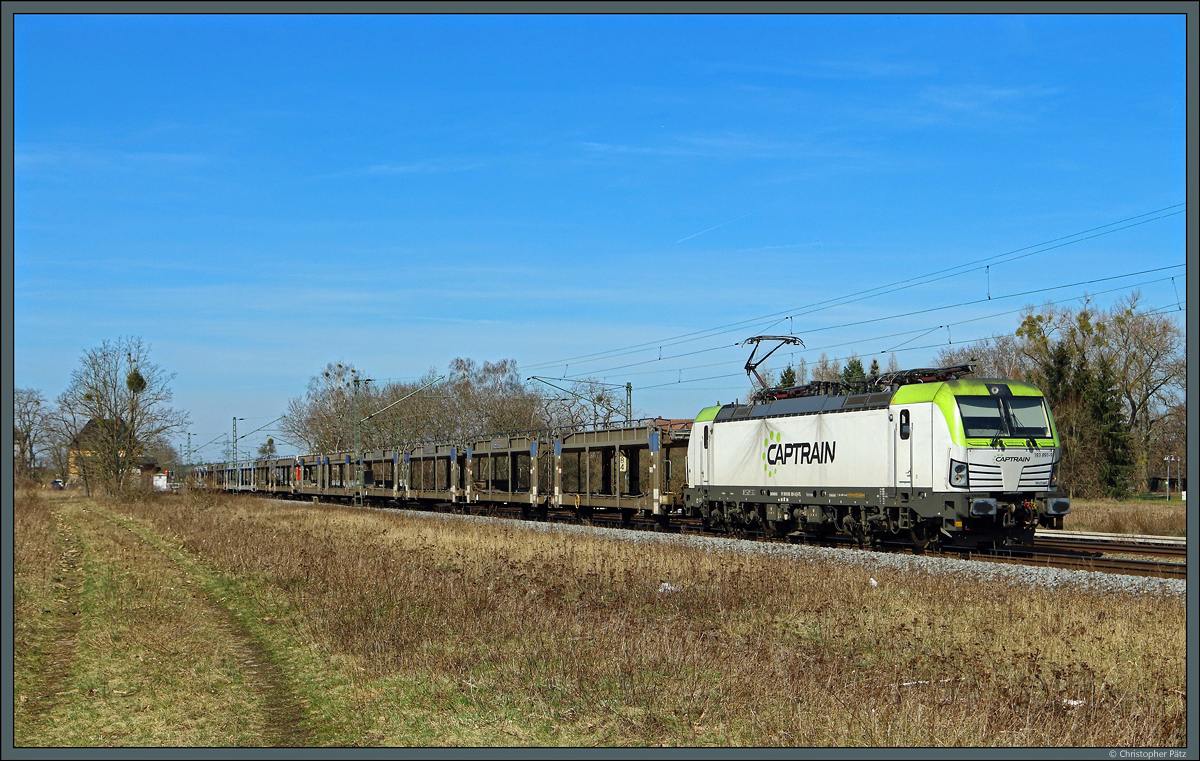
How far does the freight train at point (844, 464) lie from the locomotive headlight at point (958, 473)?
0.02 m

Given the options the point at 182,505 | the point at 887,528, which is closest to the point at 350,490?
the point at 182,505

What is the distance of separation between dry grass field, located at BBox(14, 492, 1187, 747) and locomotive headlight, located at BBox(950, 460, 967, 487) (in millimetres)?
4494

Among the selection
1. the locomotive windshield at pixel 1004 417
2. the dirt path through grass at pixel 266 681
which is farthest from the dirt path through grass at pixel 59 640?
the locomotive windshield at pixel 1004 417

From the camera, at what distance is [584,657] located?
9.95m

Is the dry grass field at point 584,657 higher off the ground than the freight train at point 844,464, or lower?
lower

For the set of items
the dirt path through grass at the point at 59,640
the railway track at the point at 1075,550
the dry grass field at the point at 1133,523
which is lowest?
the dry grass field at the point at 1133,523

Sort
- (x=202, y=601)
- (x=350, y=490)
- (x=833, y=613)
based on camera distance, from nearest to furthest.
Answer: (x=833, y=613) → (x=202, y=601) → (x=350, y=490)

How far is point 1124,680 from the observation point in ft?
31.6

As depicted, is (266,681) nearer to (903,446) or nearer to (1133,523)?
(903,446)

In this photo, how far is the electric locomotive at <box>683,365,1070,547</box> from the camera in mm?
20641

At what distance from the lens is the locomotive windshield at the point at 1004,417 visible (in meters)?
20.6

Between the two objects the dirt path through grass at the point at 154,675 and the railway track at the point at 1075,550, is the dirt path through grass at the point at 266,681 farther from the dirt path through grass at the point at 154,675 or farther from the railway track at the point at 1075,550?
the railway track at the point at 1075,550

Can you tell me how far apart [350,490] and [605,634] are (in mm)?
48995

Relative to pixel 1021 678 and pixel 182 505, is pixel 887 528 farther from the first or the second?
pixel 182 505
